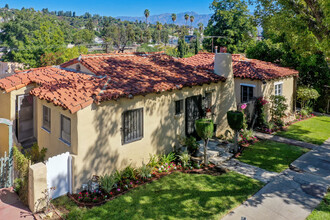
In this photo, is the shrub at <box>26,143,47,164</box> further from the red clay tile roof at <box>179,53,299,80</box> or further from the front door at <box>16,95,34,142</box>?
the red clay tile roof at <box>179,53,299,80</box>

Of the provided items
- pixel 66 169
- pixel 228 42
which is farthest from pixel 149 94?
pixel 228 42

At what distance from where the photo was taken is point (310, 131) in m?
15.4

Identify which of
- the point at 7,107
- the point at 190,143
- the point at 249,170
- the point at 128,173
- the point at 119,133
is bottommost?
the point at 249,170

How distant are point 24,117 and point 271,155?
1157 centimetres

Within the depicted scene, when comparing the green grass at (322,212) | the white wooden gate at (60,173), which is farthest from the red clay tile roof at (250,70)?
the white wooden gate at (60,173)

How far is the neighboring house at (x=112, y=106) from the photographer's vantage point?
27.4 ft

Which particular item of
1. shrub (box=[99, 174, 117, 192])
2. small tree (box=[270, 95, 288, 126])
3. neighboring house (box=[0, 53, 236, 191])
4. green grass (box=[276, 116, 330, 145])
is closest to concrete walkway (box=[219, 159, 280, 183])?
neighboring house (box=[0, 53, 236, 191])

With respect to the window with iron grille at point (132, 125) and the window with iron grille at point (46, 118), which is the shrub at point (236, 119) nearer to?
the window with iron grille at point (132, 125)

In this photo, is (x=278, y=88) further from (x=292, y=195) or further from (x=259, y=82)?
(x=292, y=195)

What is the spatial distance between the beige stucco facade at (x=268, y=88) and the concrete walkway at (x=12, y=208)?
12.7 meters

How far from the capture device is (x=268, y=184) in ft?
29.4

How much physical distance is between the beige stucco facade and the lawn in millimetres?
7824

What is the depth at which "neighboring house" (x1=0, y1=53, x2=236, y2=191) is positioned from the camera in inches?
329

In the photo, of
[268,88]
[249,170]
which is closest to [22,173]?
[249,170]
